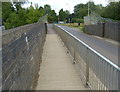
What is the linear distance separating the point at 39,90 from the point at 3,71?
4.53 metres

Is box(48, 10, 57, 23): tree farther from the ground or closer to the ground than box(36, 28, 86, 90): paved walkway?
farther from the ground

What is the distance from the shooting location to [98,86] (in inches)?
236

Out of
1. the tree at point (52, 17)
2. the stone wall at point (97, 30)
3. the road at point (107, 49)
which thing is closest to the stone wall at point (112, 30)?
the road at point (107, 49)

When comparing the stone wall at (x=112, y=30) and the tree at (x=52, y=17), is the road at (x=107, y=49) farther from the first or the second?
the tree at (x=52, y=17)

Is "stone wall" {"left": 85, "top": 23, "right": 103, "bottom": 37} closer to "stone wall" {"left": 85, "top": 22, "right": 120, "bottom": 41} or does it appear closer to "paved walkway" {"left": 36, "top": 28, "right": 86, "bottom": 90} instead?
"stone wall" {"left": 85, "top": 22, "right": 120, "bottom": 41}

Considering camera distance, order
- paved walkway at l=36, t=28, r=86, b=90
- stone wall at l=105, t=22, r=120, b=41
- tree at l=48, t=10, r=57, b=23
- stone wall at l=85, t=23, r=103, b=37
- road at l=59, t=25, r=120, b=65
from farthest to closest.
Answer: tree at l=48, t=10, r=57, b=23
stone wall at l=85, t=23, r=103, b=37
stone wall at l=105, t=22, r=120, b=41
road at l=59, t=25, r=120, b=65
paved walkway at l=36, t=28, r=86, b=90

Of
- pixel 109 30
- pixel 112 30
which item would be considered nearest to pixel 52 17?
pixel 109 30

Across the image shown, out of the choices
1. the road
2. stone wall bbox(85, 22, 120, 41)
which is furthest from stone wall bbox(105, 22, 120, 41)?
the road

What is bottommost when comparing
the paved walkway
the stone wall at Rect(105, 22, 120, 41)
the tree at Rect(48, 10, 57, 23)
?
the paved walkway

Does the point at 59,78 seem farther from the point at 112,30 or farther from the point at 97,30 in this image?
the point at 97,30

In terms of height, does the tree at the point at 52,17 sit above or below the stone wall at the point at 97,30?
above

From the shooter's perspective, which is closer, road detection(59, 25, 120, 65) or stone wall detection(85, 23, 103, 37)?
road detection(59, 25, 120, 65)

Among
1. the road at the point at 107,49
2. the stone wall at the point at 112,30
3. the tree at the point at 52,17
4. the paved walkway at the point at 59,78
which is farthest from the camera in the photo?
the tree at the point at 52,17

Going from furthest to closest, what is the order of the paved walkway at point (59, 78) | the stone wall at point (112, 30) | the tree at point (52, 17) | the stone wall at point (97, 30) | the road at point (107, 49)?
the tree at point (52, 17), the stone wall at point (97, 30), the stone wall at point (112, 30), the road at point (107, 49), the paved walkway at point (59, 78)
